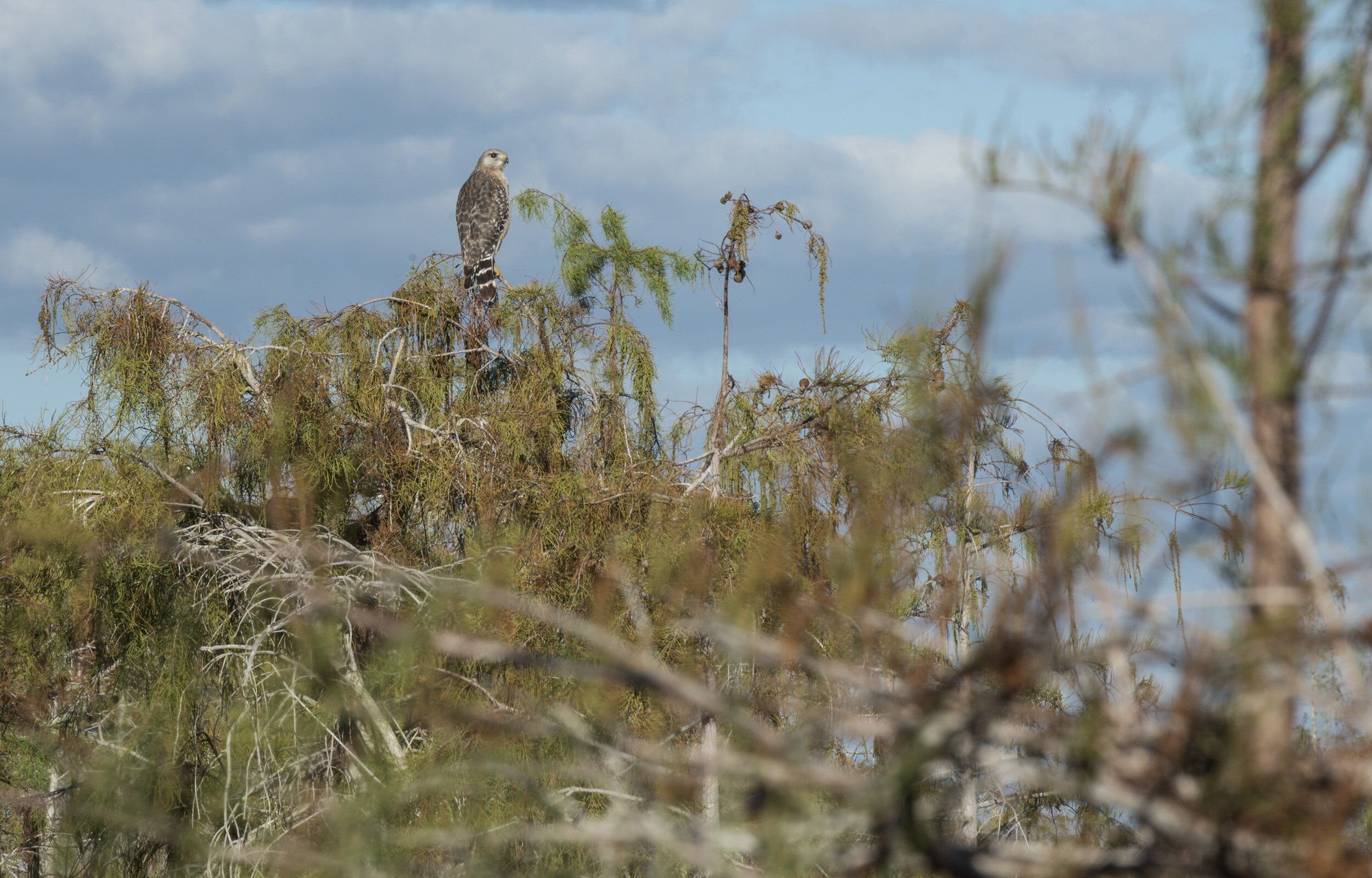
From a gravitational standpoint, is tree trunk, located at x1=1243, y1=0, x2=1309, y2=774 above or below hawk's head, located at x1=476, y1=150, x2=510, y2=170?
below

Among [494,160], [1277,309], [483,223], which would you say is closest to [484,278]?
[483,223]

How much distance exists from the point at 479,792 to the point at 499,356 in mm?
4396

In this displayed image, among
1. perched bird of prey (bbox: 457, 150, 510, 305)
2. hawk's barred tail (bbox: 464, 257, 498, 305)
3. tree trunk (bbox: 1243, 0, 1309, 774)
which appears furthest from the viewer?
perched bird of prey (bbox: 457, 150, 510, 305)

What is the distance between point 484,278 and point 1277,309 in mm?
8444

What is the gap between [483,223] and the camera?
39.5 ft

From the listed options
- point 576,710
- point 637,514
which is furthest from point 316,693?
point 637,514

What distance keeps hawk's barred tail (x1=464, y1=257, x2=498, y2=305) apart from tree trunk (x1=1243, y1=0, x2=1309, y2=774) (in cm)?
770

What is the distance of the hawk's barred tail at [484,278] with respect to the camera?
9.97 metres

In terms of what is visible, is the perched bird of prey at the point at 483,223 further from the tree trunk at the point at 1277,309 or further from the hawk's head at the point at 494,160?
the tree trunk at the point at 1277,309

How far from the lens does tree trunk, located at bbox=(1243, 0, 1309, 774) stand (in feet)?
8.02

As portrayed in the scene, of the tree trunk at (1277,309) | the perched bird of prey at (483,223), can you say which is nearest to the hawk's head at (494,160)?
the perched bird of prey at (483,223)

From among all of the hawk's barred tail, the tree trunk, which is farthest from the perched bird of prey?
the tree trunk

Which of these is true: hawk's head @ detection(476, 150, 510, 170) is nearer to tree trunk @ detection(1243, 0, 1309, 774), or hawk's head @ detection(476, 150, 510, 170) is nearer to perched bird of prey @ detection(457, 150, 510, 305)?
perched bird of prey @ detection(457, 150, 510, 305)

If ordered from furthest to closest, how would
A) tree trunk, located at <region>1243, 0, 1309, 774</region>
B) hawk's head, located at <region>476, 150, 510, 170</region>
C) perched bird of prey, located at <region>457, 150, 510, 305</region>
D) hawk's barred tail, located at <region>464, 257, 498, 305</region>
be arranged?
1. hawk's head, located at <region>476, 150, 510, 170</region>
2. perched bird of prey, located at <region>457, 150, 510, 305</region>
3. hawk's barred tail, located at <region>464, 257, 498, 305</region>
4. tree trunk, located at <region>1243, 0, 1309, 774</region>
